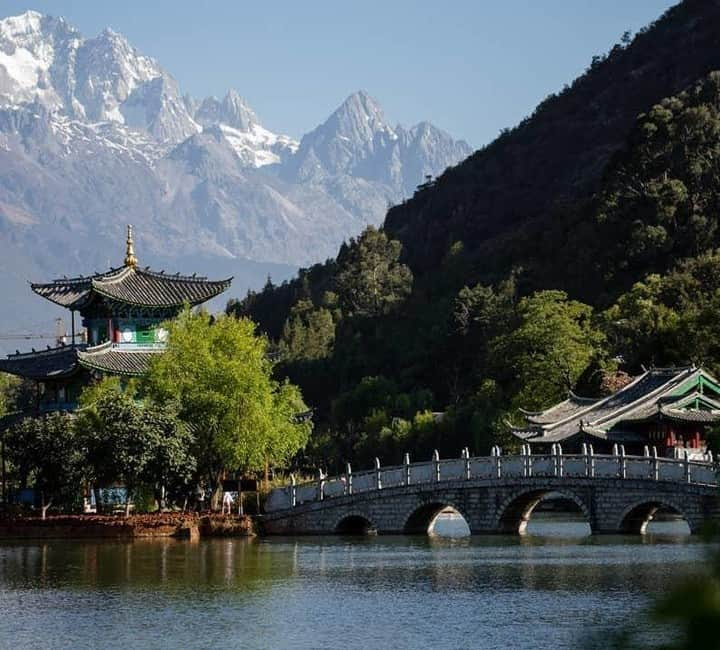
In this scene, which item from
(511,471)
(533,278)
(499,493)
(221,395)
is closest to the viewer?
(511,471)

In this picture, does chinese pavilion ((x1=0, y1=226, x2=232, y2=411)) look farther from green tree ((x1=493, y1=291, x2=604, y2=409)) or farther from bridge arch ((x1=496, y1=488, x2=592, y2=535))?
bridge arch ((x1=496, y1=488, x2=592, y2=535))

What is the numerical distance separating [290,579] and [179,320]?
3071cm

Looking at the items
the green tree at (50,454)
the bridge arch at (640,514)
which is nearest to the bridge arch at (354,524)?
the green tree at (50,454)

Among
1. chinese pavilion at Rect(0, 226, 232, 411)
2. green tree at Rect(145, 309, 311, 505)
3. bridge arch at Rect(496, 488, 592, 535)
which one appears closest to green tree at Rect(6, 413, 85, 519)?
green tree at Rect(145, 309, 311, 505)

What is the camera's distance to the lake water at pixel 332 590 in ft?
100.0

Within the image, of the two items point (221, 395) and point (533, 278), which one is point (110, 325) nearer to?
point (221, 395)

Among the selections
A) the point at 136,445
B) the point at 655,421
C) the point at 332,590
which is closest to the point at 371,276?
the point at 655,421

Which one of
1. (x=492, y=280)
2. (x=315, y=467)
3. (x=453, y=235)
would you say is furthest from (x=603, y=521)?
(x=453, y=235)

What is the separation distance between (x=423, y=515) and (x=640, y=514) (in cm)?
845

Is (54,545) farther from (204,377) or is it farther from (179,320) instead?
(179,320)

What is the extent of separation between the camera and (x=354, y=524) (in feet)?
198

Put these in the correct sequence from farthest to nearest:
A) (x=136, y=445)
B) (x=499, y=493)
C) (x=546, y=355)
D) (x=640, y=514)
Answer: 1. (x=546, y=355)
2. (x=136, y=445)
3. (x=499, y=493)
4. (x=640, y=514)

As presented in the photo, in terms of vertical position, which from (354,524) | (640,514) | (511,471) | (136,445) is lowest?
(640,514)

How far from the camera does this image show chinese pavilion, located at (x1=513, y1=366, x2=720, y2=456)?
64.0m
